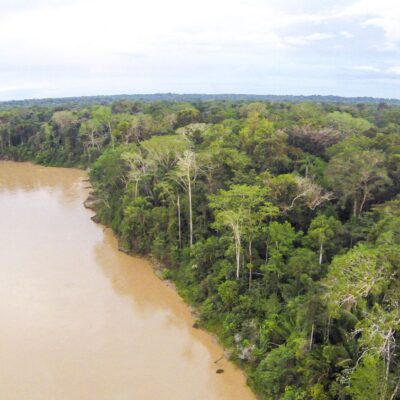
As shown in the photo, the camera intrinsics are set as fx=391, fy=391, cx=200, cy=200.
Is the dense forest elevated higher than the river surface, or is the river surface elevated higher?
the dense forest

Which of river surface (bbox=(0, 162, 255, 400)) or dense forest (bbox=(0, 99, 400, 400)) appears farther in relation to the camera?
river surface (bbox=(0, 162, 255, 400))

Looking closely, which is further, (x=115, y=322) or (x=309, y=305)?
(x=115, y=322)

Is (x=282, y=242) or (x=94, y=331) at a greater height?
(x=282, y=242)

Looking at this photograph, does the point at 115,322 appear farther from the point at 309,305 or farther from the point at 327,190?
the point at 327,190

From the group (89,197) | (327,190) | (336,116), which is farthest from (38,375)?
(336,116)

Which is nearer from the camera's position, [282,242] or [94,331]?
[282,242]
